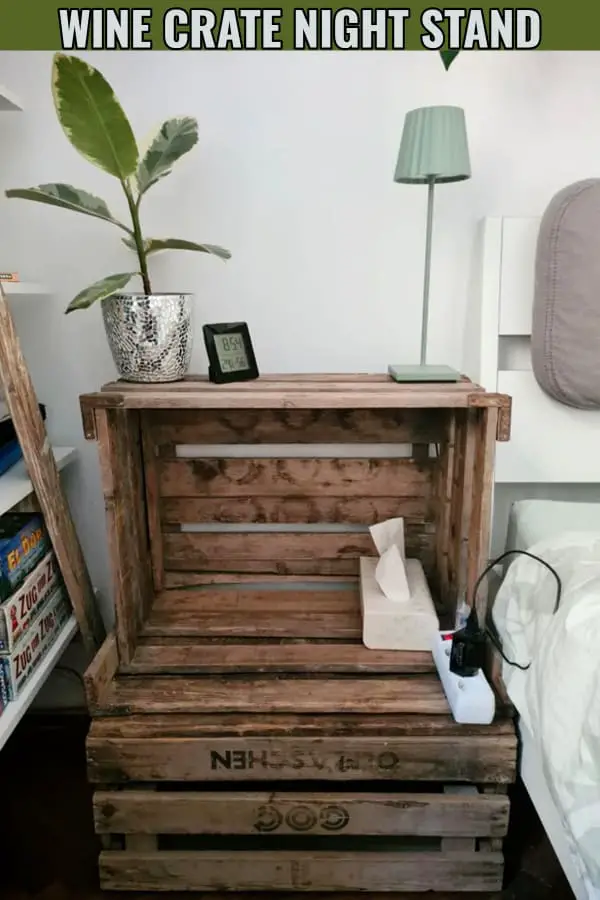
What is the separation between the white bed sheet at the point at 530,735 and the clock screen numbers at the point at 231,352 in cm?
58

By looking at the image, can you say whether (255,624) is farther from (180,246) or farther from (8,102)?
(8,102)

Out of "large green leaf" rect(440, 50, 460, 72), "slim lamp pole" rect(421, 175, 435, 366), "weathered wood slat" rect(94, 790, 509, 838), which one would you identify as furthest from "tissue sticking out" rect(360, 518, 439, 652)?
"large green leaf" rect(440, 50, 460, 72)

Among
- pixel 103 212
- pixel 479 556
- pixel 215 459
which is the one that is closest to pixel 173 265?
pixel 103 212

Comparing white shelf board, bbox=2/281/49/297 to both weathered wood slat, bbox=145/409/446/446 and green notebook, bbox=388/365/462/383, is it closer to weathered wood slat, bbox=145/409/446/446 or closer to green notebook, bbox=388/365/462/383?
weathered wood slat, bbox=145/409/446/446

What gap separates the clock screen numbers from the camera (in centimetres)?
121

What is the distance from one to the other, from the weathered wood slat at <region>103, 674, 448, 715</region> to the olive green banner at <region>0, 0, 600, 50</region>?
44.2 inches

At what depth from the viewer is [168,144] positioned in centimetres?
113

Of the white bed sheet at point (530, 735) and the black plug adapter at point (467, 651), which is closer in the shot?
the white bed sheet at point (530, 735)

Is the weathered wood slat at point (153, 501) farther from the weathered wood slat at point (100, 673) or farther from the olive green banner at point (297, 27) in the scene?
the olive green banner at point (297, 27)

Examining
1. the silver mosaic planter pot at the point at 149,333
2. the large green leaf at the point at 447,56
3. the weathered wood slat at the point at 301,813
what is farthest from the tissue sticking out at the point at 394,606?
the large green leaf at the point at 447,56

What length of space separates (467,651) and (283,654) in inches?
12.7

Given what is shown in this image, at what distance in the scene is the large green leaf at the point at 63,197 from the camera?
106 cm

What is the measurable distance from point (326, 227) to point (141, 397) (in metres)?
0.53

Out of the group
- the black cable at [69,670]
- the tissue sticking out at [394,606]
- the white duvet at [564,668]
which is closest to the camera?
the white duvet at [564,668]
